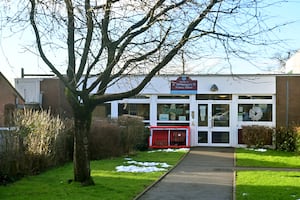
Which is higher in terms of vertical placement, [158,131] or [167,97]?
[167,97]

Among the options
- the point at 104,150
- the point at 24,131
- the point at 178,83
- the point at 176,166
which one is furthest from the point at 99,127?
the point at 178,83

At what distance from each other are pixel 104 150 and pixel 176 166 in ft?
12.3

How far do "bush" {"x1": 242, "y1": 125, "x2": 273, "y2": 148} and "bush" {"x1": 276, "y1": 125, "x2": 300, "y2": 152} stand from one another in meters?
0.49

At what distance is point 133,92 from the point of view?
1160 cm

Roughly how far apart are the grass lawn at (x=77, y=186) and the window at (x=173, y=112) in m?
11.4

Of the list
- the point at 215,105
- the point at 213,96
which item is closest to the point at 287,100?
the point at 215,105

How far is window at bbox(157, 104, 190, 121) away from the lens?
27.0m

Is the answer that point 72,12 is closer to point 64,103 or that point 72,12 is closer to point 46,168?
point 46,168

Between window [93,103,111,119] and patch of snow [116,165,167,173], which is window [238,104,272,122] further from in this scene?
patch of snow [116,165,167,173]

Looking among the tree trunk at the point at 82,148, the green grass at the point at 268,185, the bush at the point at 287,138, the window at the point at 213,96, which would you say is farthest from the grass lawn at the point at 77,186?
the window at the point at 213,96

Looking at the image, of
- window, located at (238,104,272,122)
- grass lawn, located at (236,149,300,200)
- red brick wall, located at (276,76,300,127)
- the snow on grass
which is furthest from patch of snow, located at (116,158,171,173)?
red brick wall, located at (276,76,300,127)

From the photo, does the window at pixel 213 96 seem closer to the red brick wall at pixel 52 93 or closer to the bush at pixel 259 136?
the bush at pixel 259 136

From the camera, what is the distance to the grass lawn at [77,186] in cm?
1047

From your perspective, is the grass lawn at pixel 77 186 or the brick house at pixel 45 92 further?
the brick house at pixel 45 92
